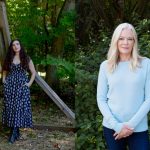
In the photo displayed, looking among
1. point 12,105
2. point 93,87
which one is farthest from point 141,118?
point 12,105

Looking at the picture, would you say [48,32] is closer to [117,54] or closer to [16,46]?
[16,46]

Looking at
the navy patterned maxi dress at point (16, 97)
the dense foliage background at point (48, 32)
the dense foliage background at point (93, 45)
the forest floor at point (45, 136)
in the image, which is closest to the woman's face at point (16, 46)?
the navy patterned maxi dress at point (16, 97)

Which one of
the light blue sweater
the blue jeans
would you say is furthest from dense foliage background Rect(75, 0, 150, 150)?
the light blue sweater

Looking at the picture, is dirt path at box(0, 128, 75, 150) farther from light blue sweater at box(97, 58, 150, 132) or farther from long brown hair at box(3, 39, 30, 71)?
light blue sweater at box(97, 58, 150, 132)

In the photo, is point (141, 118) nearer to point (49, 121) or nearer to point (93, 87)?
point (93, 87)

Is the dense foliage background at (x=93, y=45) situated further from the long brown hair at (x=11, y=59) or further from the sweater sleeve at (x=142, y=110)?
the sweater sleeve at (x=142, y=110)

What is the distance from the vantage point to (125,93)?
277 centimetres

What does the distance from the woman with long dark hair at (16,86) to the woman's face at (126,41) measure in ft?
9.80

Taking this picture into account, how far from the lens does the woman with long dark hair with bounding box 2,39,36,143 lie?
560cm

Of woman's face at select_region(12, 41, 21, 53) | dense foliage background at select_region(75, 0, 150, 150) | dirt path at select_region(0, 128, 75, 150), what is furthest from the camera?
woman's face at select_region(12, 41, 21, 53)

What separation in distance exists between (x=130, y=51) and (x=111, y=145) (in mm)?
724

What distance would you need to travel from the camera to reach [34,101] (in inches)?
313

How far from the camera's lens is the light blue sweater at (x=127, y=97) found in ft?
8.98

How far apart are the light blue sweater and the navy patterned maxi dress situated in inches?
114
